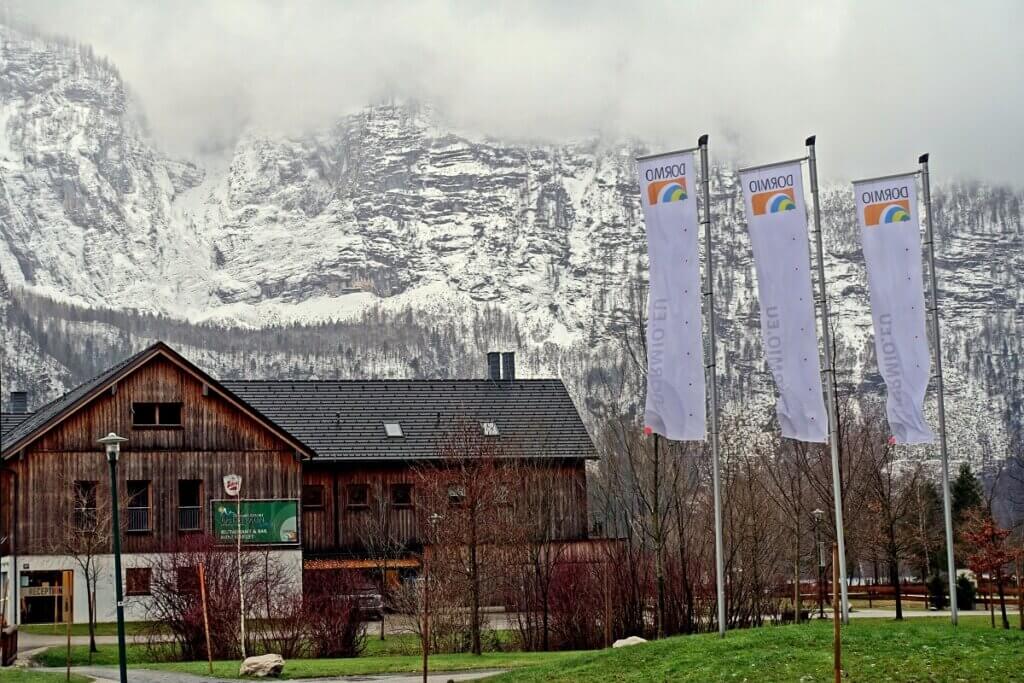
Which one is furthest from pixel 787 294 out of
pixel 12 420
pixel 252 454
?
pixel 12 420

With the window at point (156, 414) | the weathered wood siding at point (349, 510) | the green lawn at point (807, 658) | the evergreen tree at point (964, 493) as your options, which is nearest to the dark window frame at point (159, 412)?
the window at point (156, 414)

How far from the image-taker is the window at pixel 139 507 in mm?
53719

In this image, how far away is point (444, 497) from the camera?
44.5 m

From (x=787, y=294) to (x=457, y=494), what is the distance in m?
16.0

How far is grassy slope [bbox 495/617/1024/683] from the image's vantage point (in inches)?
1003

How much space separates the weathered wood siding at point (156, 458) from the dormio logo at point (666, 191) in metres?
27.4

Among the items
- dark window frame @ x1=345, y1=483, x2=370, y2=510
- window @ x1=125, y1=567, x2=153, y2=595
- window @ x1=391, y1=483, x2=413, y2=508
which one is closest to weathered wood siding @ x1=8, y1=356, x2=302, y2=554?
window @ x1=125, y1=567, x2=153, y2=595

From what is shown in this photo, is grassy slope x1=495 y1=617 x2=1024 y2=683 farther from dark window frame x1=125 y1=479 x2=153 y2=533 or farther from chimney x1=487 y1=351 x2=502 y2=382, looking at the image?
chimney x1=487 y1=351 x2=502 y2=382

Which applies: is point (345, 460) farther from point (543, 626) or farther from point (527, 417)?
point (543, 626)

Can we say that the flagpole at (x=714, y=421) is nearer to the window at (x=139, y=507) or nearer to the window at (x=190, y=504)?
the window at (x=190, y=504)

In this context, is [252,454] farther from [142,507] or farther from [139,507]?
[139,507]

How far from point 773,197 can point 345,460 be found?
32.2 m

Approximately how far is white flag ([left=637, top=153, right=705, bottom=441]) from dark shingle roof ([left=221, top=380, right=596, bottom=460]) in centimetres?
2765

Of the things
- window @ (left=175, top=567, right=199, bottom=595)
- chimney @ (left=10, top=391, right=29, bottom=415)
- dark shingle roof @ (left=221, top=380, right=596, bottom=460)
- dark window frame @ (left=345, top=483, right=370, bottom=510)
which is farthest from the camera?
chimney @ (left=10, top=391, right=29, bottom=415)
